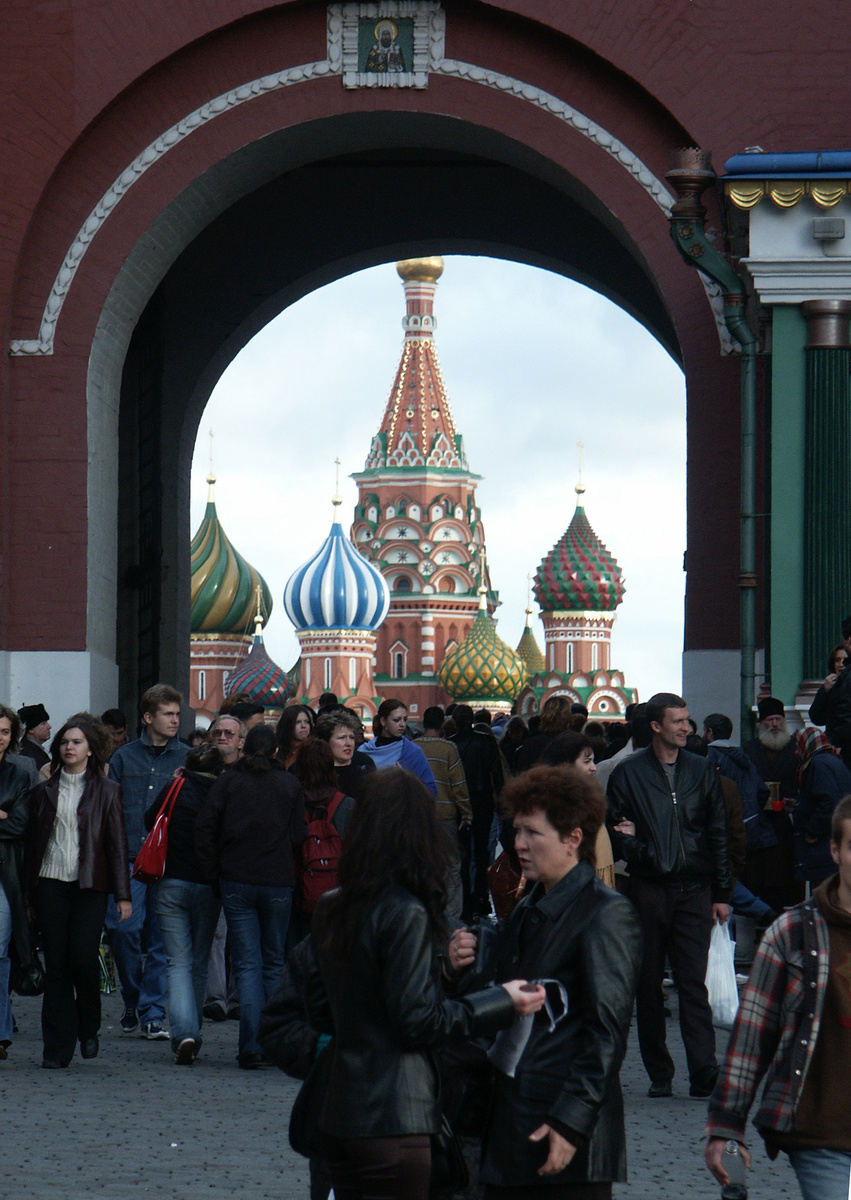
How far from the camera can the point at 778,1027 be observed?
4113mm

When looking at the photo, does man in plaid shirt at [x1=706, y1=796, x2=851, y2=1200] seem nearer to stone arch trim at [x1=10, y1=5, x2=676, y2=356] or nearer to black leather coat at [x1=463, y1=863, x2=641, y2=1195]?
black leather coat at [x1=463, y1=863, x2=641, y2=1195]

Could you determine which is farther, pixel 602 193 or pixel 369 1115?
pixel 602 193

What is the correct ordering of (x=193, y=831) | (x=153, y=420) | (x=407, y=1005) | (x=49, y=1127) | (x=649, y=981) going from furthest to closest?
(x=153, y=420) → (x=193, y=831) → (x=649, y=981) → (x=49, y=1127) → (x=407, y=1005)

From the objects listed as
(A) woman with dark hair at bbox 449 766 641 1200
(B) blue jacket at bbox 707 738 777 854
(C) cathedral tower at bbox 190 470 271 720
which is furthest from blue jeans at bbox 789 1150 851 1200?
(C) cathedral tower at bbox 190 470 271 720

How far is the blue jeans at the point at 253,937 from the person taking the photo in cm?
891

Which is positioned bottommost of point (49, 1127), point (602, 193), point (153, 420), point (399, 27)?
point (49, 1127)

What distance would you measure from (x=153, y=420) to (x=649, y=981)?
1172cm

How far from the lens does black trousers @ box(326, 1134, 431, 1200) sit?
4000 mm

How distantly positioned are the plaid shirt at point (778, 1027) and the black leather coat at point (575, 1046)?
8.9 inches

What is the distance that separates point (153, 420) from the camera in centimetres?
1883

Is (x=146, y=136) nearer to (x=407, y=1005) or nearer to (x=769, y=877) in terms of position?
(x=769, y=877)

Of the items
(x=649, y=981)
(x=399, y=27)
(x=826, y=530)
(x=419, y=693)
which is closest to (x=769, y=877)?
(x=826, y=530)

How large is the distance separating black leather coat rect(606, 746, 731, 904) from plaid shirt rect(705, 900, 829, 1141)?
389cm

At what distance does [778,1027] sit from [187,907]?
5428 millimetres
